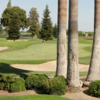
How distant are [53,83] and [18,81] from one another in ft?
6.16

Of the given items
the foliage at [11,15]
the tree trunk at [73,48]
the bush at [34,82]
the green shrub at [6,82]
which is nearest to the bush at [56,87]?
the tree trunk at [73,48]

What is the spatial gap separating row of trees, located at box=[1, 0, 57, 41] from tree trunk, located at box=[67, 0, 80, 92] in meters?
63.2

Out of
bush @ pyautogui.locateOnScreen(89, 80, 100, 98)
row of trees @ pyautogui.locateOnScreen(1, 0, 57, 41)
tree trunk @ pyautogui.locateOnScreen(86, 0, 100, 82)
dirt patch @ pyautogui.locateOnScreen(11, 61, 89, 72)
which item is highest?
row of trees @ pyautogui.locateOnScreen(1, 0, 57, 41)

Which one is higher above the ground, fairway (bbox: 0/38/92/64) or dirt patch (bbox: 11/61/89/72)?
fairway (bbox: 0/38/92/64)

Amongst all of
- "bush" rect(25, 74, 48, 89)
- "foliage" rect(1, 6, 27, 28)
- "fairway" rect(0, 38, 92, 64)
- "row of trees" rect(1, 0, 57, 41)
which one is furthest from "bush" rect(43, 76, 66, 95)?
"foliage" rect(1, 6, 27, 28)

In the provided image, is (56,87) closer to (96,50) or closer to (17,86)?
(17,86)

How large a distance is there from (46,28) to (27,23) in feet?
79.3

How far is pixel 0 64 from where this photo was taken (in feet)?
66.6

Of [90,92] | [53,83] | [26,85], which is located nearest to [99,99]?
[90,92]

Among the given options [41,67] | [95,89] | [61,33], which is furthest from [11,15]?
[95,89]

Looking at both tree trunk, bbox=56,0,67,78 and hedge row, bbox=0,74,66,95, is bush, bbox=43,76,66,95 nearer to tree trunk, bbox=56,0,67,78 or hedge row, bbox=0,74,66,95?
hedge row, bbox=0,74,66,95

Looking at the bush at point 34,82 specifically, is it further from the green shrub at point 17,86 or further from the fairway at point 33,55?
Answer: the fairway at point 33,55

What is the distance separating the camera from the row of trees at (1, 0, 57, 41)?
7575 centimetres

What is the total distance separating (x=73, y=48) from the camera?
10359 mm
